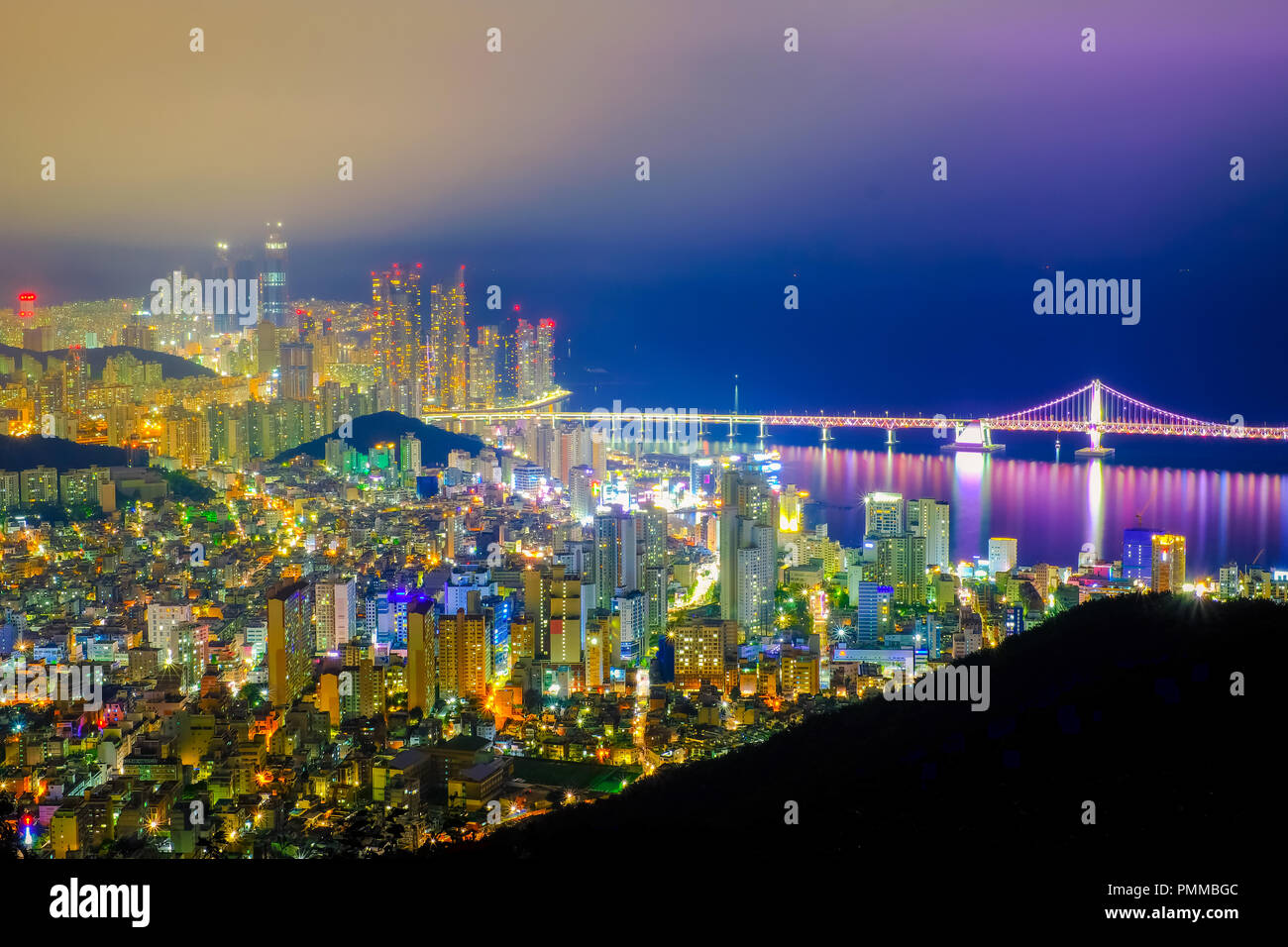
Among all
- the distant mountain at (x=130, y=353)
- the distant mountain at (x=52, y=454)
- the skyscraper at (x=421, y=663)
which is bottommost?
the skyscraper at (x=421, y=663)

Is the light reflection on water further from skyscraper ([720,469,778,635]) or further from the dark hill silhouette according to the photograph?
the dark hill silhouette

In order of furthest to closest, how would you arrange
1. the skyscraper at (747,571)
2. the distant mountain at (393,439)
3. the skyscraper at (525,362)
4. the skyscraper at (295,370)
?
the skyscraper at (525,362)
the skyscraper at (295,370)
the distant mountain at (393,439)
the skyscraper at (747,571)

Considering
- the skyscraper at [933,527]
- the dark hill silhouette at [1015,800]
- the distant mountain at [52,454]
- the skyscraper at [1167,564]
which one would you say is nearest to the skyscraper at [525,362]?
the distant mountain at [52,454]

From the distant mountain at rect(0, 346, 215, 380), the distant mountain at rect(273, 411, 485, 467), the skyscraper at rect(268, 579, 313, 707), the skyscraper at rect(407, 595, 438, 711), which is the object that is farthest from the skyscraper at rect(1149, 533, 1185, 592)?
the distant mountain at rect(0, 346, 215, 380)

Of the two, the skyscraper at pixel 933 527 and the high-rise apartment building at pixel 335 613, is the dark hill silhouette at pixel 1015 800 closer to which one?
the high-rise apartment building at pixel 335 613

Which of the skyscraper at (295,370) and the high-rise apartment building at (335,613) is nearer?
the high-rise apartment building at (335,613)

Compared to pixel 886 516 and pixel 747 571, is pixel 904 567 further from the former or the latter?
pixel 886 516
